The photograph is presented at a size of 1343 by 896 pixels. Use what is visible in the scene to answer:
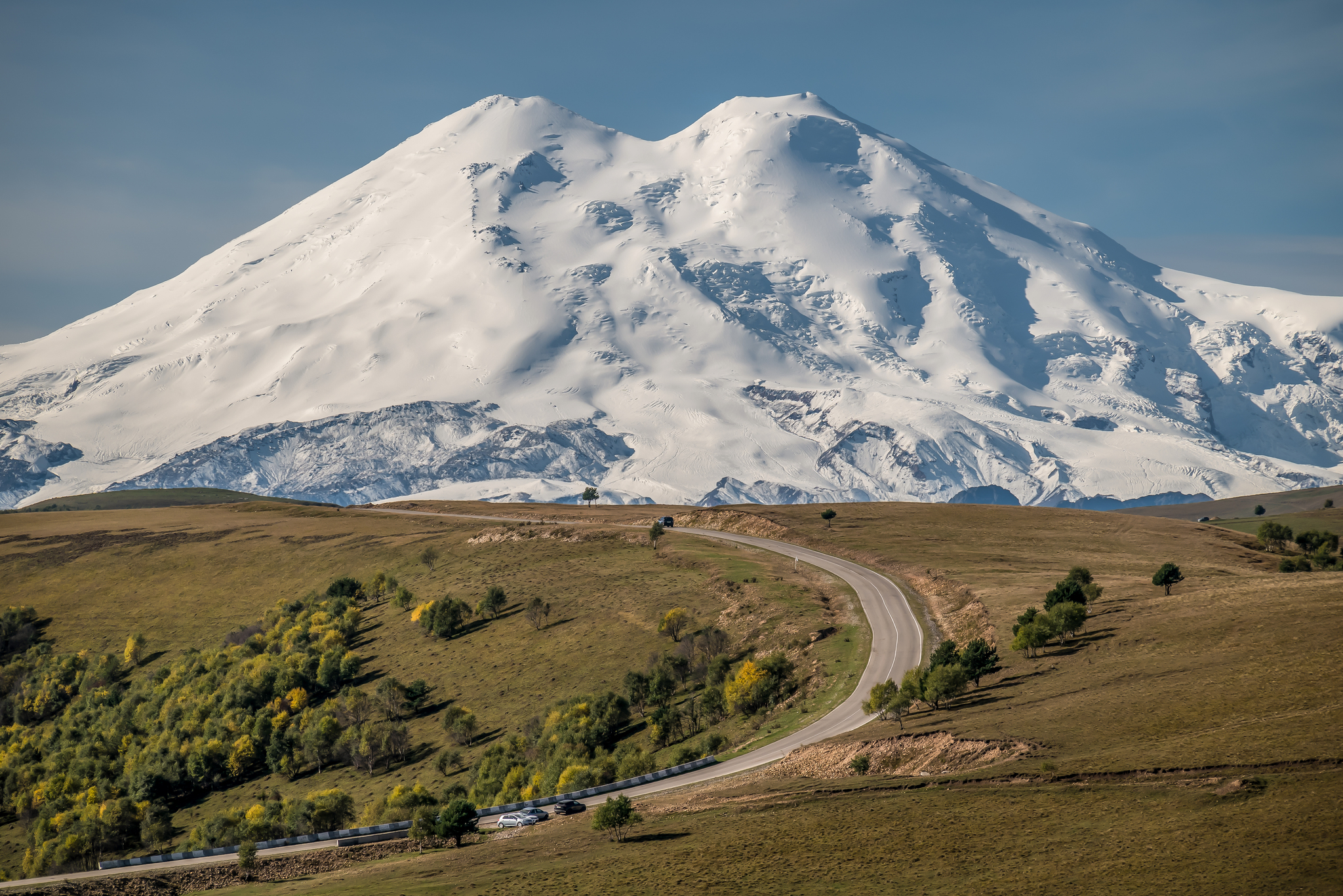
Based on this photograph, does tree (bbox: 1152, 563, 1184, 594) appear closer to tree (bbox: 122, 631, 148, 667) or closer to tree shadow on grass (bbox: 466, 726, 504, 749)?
tree shadow on grass (bbox: 466, 726, 504, 749)

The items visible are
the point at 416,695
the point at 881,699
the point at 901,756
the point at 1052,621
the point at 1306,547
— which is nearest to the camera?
the point at 901,756

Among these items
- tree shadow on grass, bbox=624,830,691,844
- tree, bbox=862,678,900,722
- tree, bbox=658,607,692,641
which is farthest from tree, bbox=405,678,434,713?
tree shadow on grass, bbox=624,830,691,844

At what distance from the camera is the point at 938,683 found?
58969mm

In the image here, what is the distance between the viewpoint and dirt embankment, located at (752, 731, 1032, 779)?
154 ft

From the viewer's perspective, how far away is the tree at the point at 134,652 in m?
116

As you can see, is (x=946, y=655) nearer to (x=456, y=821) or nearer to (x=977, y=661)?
(x=977, y=661)

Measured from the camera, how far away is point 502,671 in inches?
3656

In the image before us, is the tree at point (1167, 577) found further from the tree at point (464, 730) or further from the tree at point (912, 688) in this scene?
the tree at point (464, 730)

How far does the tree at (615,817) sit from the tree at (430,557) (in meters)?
82.2

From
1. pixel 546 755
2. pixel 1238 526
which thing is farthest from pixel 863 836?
pixel 1238 526

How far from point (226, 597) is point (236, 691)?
33.1 meters

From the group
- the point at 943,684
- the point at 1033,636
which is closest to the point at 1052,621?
the point at 1033,636

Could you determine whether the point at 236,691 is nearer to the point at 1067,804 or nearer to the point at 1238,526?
the point at 1067,804

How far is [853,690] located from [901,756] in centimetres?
1945
